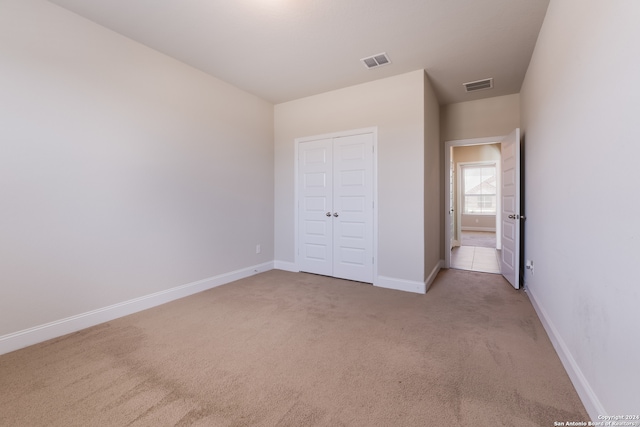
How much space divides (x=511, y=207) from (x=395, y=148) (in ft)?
5.89

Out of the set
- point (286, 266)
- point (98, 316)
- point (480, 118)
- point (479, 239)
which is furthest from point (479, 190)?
point (98, 316)

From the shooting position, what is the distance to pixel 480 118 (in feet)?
14.7

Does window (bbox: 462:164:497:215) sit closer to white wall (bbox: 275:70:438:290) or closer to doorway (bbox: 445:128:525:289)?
doorway (bbox: 445:128:525:289)

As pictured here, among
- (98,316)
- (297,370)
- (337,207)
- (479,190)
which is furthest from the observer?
(479,190)

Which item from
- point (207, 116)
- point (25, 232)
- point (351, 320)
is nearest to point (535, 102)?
point (351, 320)

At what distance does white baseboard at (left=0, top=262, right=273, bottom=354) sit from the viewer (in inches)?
83.5

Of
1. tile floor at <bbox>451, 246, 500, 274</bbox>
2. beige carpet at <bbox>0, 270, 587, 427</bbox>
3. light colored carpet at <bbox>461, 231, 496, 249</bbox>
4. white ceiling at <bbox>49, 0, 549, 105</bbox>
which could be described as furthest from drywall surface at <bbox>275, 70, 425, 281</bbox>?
light colored carpet at <bbox>461, 231, 496, 249</bbox>

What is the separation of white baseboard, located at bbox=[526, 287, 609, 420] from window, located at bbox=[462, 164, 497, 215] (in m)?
8.28

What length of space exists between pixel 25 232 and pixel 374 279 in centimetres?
360

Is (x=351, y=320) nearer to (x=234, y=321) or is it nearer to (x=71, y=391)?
(x=234, y=321)

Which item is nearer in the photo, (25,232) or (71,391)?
(71,391)

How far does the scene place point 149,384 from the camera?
170 cm

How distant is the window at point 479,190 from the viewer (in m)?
9.58

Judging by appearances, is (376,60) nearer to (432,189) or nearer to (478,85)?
(478,85)
